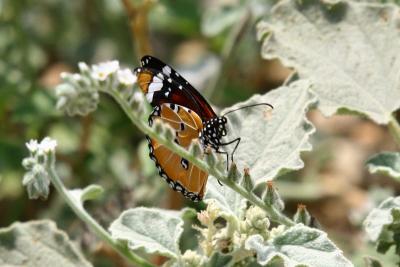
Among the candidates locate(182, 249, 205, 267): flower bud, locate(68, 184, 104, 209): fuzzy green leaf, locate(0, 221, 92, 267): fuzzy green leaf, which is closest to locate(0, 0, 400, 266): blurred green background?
locate(0, 221, 92, 267): fuzzy green leaf

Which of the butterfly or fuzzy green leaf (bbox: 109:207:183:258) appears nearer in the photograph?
fuzzy green leaf (bbox: 109:207:183:258)

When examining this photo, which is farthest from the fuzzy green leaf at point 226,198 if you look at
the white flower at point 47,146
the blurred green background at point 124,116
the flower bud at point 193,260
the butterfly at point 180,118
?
the blurred green background at point 124,116

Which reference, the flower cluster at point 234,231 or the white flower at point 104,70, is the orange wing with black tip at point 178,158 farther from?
the white flower at point 104,70

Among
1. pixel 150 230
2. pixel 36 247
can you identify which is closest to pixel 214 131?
pixel 150 230

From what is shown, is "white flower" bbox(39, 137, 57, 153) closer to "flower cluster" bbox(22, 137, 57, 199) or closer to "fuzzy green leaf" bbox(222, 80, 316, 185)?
"flower cluster" bbox(22, 137, 57, 199)

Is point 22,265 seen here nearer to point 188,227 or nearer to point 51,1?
point 188,227

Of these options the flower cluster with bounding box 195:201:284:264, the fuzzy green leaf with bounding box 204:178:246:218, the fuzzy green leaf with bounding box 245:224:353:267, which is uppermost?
the fuzzy green leaf with bounding box 204:178:246:218
